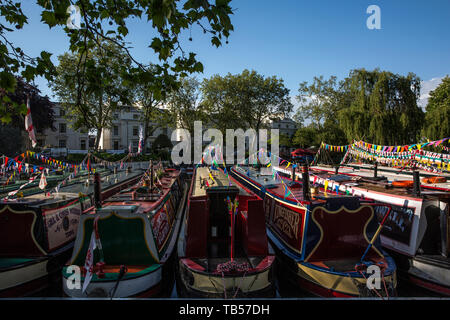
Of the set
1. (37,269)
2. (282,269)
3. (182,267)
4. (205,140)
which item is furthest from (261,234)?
(205,140)

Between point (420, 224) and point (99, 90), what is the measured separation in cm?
704

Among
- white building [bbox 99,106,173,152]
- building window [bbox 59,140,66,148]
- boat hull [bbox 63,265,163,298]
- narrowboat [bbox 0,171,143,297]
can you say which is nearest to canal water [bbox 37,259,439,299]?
narrowboat [bbox 0,171,143,297]

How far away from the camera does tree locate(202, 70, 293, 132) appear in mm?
35562

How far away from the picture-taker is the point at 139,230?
514 centimetres

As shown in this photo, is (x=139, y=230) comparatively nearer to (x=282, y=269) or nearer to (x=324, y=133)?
(x=282, y=269)

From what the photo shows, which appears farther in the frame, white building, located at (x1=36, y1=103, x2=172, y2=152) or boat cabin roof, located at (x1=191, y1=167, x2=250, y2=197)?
white building, located at (x1=36, y1=103, x2=172, y2=152)

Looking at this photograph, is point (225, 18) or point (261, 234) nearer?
point (225, 18)

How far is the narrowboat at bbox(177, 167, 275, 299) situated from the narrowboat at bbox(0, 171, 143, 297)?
2.84 metres

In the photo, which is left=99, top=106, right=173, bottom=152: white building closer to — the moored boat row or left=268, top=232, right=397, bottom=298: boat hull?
the moored boat row

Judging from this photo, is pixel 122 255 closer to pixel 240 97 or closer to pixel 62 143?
pixel 240 97

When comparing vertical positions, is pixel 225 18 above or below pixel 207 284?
above

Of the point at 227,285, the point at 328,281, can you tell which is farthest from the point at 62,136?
the point at 328,281

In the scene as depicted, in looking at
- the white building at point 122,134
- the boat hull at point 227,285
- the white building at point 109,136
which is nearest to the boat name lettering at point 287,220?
the boat hull at point 227,285

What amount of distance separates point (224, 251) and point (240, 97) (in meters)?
32.1
